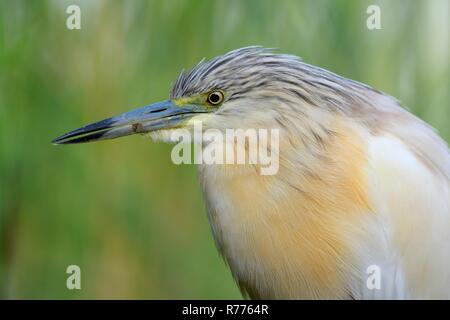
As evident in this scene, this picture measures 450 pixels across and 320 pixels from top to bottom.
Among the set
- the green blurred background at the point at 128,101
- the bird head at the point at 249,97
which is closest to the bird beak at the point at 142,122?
the bird head at the point at 249,97

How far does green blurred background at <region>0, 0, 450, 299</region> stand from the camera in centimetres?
217

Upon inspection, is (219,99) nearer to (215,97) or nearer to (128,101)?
(215,97)

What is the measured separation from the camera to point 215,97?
5.94 ft

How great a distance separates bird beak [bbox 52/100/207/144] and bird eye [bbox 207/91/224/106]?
0.09 ft

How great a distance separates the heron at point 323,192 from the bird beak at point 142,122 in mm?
26

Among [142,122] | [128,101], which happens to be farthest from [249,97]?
[128,101]

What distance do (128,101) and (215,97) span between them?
1.83 ft

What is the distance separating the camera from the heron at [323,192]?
175 centimetres

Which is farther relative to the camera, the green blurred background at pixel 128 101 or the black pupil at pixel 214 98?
the green blurred background at pixel 128 101

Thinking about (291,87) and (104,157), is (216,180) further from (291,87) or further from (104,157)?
(104,157)

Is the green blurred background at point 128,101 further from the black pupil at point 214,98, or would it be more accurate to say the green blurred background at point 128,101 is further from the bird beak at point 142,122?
the black pupil at point 214,98

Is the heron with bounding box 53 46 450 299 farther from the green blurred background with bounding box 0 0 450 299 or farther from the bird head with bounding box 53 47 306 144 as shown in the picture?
the green blurred background with bounding box 0 0 450 299

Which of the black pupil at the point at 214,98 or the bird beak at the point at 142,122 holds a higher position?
the black pupil at the point at 214,98

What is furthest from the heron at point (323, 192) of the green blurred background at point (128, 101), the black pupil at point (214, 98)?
the green blurred background at point (128, 101)
